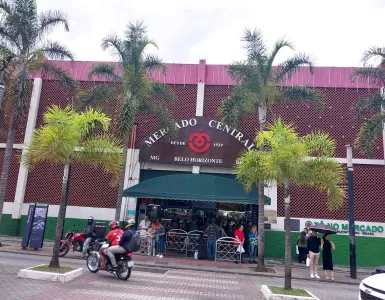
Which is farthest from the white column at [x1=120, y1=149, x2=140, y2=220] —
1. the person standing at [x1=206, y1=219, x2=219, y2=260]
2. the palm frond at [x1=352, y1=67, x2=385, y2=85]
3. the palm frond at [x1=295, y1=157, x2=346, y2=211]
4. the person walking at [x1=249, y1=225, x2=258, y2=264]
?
the palm frond at [x1=352, y1=67, x2=385, y2=85]

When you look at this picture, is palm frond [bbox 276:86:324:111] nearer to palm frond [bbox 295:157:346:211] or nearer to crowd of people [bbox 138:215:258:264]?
crowd of people [bbox 138:215:258:264]


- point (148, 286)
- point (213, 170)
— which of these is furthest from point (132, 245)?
point (213, 170)

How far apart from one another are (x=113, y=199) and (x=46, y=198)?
419 cm

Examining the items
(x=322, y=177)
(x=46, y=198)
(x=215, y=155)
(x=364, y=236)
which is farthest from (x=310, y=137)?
(x=46, y=198)

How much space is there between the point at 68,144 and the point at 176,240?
9216mm

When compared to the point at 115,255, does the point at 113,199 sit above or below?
above

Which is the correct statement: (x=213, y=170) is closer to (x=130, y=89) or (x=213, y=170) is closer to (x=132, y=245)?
(x=130, y=89)

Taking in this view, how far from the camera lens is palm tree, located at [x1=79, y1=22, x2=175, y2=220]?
16594 mm

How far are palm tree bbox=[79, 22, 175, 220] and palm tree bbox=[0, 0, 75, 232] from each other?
2.43m

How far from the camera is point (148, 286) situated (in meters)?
10.1

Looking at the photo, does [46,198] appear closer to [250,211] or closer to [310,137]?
[250,211]

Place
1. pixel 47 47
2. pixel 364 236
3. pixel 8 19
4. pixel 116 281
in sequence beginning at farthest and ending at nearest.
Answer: pixel 364 236, pixel 47 47, pixel 8 19, pixel 116 281

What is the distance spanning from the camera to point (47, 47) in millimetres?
17125

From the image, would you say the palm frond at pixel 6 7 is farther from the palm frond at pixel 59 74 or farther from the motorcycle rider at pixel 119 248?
the motorcycle rider at pixel 119 248
